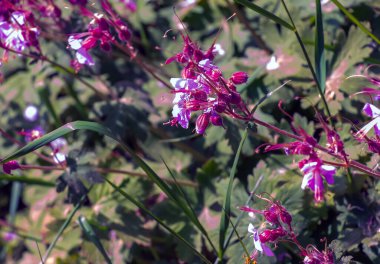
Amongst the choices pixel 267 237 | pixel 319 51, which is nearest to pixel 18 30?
pixel 319 51

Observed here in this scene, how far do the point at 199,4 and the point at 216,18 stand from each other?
16 centimetres

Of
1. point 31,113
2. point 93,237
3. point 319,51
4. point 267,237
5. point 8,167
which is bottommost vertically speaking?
point 31,113

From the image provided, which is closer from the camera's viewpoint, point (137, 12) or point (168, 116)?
point (168, 116)

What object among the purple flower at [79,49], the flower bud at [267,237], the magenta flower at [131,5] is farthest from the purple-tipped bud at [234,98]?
the magenta flower at [131,5]

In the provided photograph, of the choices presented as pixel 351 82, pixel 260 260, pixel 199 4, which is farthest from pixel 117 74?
pixel 260 260

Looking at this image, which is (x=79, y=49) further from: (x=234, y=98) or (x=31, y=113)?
(x=31, y=113)

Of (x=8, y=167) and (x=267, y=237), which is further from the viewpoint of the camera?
(x=8, y=167)

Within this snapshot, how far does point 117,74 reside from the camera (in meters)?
3.45

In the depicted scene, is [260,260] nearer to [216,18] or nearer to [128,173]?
[128,173]

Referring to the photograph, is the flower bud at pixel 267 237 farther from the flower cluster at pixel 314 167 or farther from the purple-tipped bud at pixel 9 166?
the purple-tipped bud at pixel 9 166

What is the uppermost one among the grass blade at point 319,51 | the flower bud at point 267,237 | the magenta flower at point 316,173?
the grass blade at point 319,51

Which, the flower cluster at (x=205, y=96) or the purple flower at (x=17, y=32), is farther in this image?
the purple flower at (x=17, y=32)

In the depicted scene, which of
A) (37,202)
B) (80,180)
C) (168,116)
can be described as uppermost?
(80,180)

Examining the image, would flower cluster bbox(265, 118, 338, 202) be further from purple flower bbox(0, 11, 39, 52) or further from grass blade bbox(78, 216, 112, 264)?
purple flower bbox(0, 11, 39, 52)
